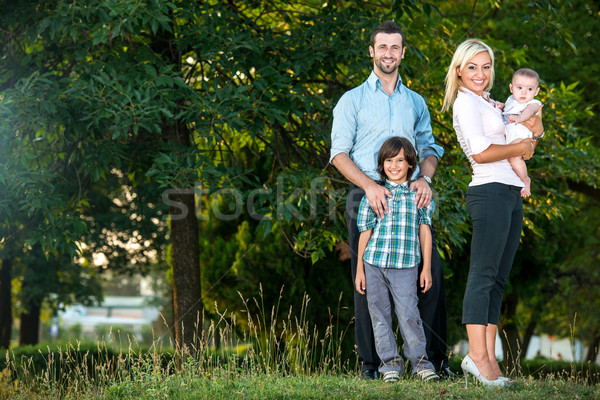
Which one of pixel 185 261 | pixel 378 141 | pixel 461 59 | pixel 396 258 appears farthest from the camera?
pixel 185 261

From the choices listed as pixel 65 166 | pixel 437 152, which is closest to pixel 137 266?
pixel 65 166

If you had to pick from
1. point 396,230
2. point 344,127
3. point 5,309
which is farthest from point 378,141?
point 5,309

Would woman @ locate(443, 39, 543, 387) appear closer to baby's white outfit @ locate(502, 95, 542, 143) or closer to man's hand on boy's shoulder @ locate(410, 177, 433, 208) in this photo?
baby's white outfit @ locate(502, 95, 542, 143)

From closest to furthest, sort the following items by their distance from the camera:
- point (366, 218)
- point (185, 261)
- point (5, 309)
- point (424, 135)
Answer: point (366, 218) < point (424, 135) < point (185, 261) < point (5, 309)

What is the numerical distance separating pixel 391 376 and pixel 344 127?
1668mm

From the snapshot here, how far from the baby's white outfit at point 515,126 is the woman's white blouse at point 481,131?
0.15ft

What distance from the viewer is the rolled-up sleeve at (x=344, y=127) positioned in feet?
14.9

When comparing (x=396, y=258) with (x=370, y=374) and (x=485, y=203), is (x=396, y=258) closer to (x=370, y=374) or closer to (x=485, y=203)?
(x=485, y=203)

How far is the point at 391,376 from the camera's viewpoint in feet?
14.0

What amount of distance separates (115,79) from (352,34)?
6.93 ft

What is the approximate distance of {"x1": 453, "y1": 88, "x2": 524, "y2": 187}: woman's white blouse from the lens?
157 inches

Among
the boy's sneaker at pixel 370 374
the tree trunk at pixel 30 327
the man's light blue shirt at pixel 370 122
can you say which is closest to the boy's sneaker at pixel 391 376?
the boy's sneaker at pixel 370 374

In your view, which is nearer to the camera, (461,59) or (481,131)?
(481,131)

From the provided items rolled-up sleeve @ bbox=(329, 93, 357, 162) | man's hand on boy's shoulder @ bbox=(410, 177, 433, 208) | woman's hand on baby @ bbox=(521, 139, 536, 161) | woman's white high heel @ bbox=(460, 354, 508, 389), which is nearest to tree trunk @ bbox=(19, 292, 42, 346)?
rolled-up sleeve @ bbox=(329, 93, 357, 162)
